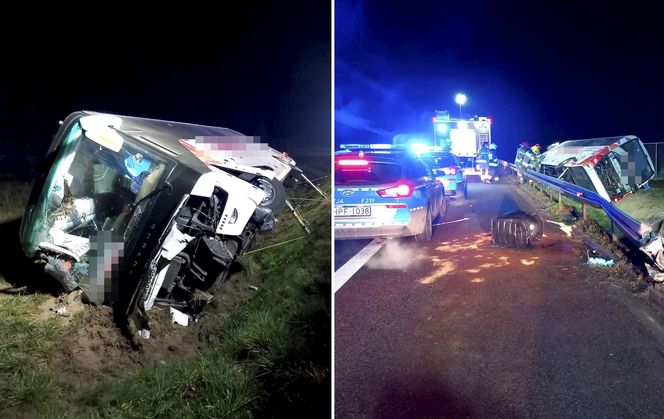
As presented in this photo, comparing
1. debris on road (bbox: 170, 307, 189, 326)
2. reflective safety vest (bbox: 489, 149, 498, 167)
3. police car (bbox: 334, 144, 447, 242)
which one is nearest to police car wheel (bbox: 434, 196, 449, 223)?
police car (bbox: 334, 144, 447, 242)

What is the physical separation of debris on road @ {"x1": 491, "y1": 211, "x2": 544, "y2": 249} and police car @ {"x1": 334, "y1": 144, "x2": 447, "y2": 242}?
0.26 metres

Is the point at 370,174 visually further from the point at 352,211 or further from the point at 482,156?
the point at 482,156

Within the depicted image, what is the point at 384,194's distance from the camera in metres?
2.20

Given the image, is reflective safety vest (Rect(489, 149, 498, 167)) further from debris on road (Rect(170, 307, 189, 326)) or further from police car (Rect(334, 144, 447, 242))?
debris on road (Rect(170, 307, 189, 326))

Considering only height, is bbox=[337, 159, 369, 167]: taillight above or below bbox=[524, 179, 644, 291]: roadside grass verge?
above

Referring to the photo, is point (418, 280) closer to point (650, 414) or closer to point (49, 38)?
Answer: point (650, 414)

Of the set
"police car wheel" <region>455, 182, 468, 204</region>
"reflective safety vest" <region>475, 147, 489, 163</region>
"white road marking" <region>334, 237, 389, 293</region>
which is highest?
"reflective safety vest" <region>475, 147, 489, 163</region>

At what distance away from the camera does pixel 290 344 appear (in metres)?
2.36

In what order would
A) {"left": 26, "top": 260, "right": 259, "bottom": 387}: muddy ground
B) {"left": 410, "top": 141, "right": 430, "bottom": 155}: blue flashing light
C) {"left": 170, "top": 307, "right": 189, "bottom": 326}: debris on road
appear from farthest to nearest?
{"left": 170, "top": 307, "right": 189, "bottom": 326}: debris on road < {"left": 26, "top": 260, "right": 259, "bottom": 387}: muddy ground < {"left": 410, "top": 141, "right": 430, "bottom": 155}: blue flashing light

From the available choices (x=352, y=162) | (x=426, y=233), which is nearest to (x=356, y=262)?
(x=426, y=233)

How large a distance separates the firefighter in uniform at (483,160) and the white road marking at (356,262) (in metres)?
0.59

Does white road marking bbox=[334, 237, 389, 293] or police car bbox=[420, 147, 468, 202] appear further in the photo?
police car bbox=[420, 147, 468, 202]

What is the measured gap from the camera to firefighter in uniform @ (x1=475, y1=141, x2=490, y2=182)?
212 cm

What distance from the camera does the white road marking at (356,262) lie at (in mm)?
1777
